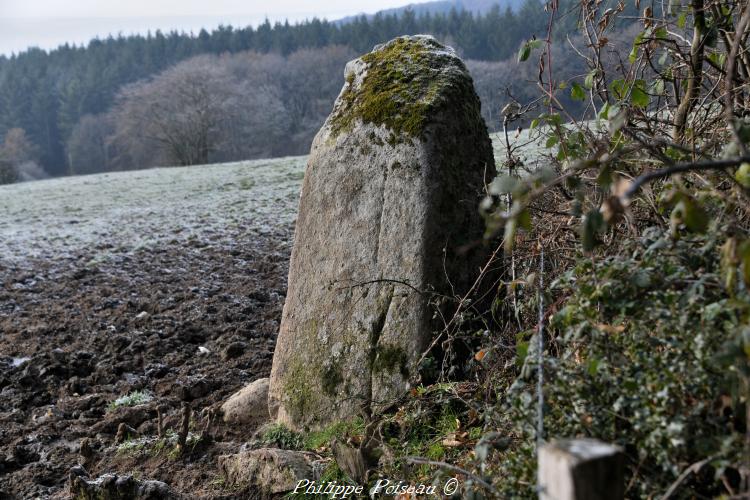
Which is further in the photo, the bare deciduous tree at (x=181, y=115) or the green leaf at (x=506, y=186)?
the bare deciduous tree at (x=181, y=115)

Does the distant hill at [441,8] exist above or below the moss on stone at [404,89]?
above

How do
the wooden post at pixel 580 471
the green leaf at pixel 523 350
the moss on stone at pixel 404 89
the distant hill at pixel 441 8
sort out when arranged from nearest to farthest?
the wooden post at pixel 580 471 < the green leaf at pixel 523 350 < the moss on stone at pixel 404 89 < the distant hill at pixel 441 8

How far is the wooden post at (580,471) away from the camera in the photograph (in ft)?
5.51

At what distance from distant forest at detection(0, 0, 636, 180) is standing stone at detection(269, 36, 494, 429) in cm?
1877

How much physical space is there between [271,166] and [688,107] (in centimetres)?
2019

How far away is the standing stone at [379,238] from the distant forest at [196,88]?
1877 centimetres

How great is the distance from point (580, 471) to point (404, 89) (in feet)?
10.7

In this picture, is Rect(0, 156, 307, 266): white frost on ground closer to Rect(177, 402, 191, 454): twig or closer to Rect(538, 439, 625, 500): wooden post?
Rect(177, 402, 191, 454): twig

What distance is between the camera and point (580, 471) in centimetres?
168

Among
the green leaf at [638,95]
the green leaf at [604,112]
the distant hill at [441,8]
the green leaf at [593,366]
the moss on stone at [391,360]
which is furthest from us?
the distant hill at [441,8]

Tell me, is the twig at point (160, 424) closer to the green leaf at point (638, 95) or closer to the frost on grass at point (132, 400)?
the frost on grass at point (132, 400)

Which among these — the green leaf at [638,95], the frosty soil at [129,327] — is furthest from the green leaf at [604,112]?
the frosty soil at [129,327]

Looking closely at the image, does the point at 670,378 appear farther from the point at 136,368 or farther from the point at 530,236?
the point at 136,368

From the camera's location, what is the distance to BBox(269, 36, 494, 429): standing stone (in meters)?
4.10
